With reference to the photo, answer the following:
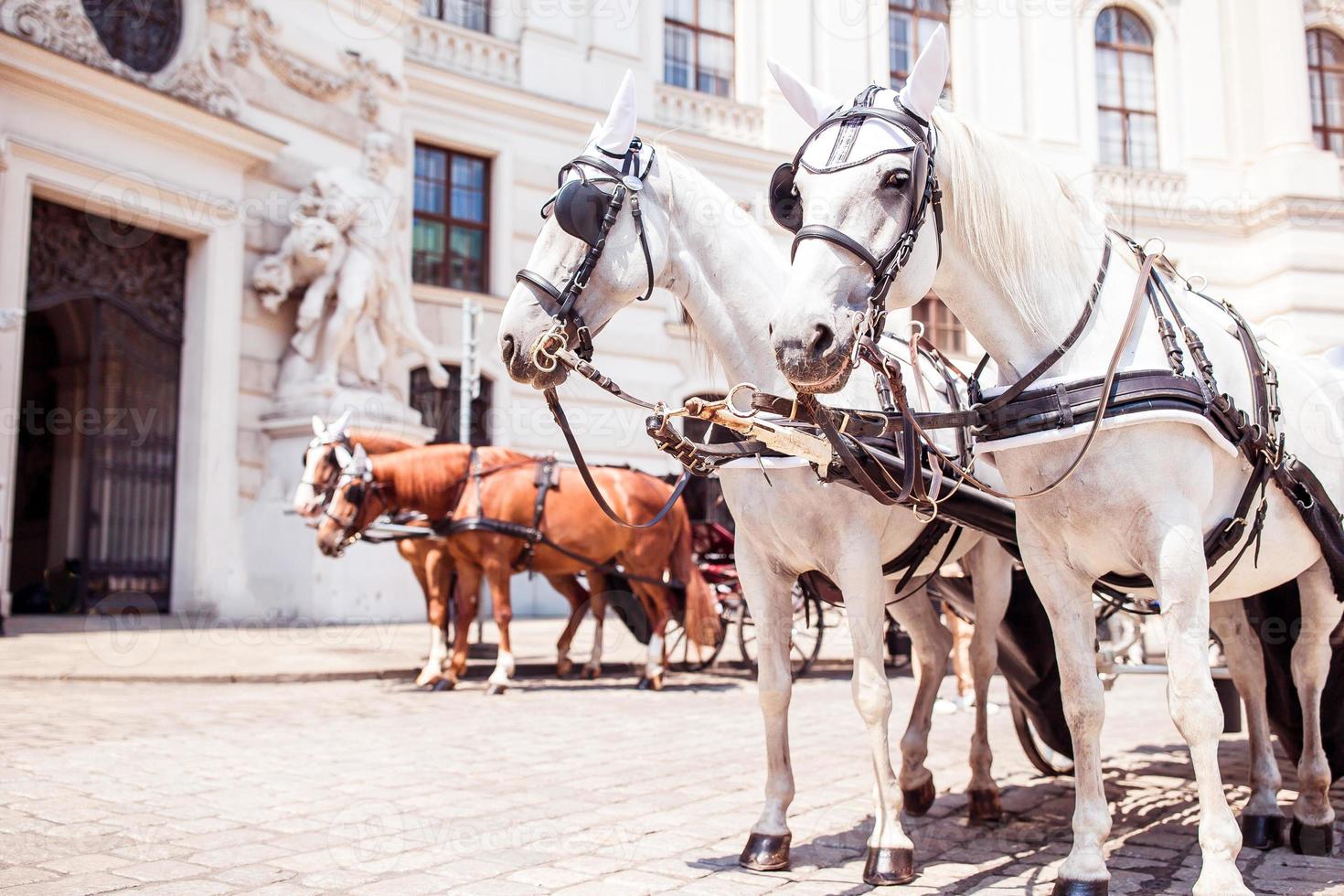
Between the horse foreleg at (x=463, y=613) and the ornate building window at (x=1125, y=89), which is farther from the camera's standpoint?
the ornate building window at (x=1125, y=89)

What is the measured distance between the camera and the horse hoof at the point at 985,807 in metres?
4.43

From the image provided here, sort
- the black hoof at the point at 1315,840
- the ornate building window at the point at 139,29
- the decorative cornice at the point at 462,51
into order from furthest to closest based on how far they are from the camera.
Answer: the decorative cornice at the point at 462,51
the ornate building window at the point at 139,29
the black hoof at the point at 1315,840

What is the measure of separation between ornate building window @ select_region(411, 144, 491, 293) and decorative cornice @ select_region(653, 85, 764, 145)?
3.34 metres

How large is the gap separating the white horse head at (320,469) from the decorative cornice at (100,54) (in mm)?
5323

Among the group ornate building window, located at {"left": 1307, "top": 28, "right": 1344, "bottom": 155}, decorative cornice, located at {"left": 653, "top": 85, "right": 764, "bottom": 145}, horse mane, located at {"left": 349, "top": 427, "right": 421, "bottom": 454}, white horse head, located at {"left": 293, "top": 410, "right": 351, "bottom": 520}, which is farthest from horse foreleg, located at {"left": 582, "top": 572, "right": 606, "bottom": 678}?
ornate building window, located at {"left": 1307, "top": 28, "right": 1344, "bottom": 155}

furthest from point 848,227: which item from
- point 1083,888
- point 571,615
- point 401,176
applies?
point 401,176

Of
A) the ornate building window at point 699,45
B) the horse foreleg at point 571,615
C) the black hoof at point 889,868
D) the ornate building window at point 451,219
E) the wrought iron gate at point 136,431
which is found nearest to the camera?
the black hoof at point 889,868

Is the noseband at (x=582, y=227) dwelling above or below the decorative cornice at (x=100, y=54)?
below

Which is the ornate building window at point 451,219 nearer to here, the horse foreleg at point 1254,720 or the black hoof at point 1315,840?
the horse foreleg at point 1254,720

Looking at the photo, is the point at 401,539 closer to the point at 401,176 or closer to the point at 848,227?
the point at 401,176

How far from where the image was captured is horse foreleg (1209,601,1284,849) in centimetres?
395

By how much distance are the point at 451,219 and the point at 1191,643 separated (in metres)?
16.0

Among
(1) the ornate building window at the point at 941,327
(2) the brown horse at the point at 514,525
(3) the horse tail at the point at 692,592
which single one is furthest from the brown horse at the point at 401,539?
(1) the ornate building window at the point at 941,327

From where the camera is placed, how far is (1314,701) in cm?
401
